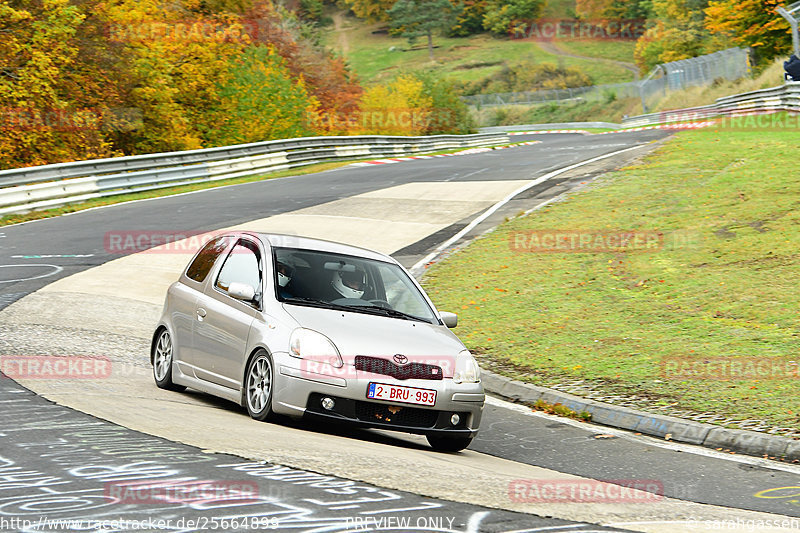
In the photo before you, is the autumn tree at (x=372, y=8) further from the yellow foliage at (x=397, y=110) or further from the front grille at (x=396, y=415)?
the front grille at (x=396, y=415)

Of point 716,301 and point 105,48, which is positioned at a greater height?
point 105,48

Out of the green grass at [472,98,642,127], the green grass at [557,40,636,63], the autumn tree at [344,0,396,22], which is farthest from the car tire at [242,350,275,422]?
the autumn tree at [344,0,396,22]

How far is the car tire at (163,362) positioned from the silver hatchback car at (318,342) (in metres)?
0.02

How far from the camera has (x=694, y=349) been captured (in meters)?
11.4

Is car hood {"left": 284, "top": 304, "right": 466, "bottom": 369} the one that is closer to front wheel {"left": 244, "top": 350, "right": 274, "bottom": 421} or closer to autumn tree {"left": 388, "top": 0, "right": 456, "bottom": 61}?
front wheel {"left": 244, "top": 350, "right": 274, "bottom": 421}

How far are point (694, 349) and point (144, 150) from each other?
29.8 metres

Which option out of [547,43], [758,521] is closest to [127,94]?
[758,521]

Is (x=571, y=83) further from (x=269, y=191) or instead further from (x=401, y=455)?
(x=401, y=455)

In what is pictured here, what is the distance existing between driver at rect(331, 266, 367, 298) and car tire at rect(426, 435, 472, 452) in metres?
1.54

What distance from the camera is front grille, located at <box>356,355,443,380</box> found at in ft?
26.0

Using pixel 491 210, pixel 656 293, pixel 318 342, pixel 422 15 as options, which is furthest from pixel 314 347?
pixel 422 15

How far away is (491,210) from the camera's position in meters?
23.7

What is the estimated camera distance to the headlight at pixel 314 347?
7.88 metres

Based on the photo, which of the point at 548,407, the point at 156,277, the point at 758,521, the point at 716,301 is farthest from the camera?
the point at 156,277
